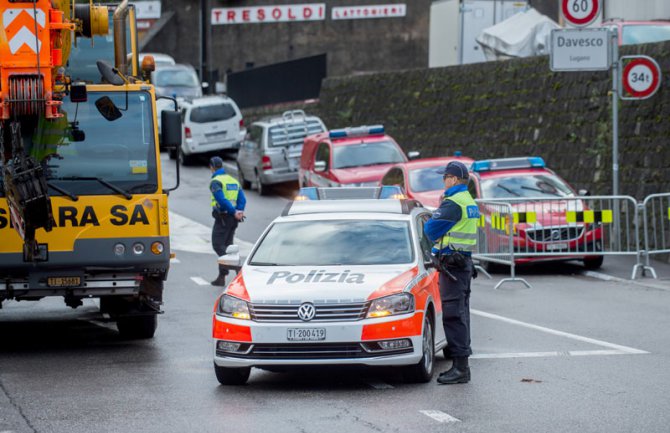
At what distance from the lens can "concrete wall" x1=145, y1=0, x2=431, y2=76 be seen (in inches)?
2251

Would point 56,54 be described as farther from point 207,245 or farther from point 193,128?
point 193,128

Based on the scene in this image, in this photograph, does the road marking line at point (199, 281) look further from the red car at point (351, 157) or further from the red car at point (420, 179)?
the red car at point (351, 157)

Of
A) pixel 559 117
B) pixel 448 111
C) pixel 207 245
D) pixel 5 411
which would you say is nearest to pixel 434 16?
pixel 448 111

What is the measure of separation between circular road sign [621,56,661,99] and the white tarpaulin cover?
43.8ft

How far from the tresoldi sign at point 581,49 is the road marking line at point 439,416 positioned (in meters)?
12.6

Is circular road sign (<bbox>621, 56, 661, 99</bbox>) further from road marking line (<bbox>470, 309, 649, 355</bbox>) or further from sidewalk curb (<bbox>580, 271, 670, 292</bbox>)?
road marking line (<bbox>470, 309, 649, 355</bbox>)

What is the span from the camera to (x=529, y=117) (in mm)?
28703

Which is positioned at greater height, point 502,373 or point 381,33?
point 381,33

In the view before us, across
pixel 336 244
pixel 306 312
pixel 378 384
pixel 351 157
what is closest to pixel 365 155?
pixel 351 157

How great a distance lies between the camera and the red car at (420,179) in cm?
2344

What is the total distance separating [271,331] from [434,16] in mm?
29168

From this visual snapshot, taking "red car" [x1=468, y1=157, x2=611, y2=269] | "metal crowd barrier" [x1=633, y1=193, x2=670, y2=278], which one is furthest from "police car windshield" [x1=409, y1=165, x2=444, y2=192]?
"metal crowd barrier" [x1=633, y1=193, x2=670, y2=278]

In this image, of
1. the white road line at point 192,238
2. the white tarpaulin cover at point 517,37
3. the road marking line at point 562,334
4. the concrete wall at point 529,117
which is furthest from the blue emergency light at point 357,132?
the road marking line at point 562,334

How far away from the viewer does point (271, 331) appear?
36.7 feet
